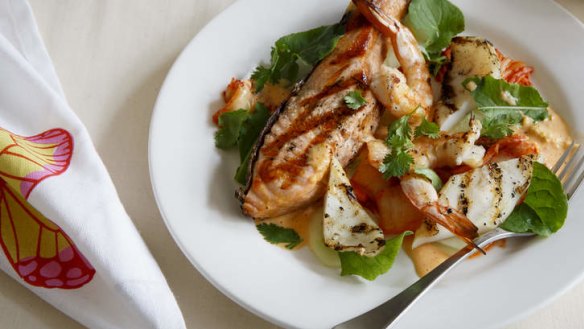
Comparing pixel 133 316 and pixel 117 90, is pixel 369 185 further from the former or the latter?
pixel 117 90

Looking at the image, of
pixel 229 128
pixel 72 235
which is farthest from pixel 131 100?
pixel 72 235

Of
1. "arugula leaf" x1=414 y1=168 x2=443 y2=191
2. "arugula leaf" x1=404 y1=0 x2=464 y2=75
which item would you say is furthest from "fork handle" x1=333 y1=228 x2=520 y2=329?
"arugula leaf" x1=404 y1=0 x2=464 y2=75

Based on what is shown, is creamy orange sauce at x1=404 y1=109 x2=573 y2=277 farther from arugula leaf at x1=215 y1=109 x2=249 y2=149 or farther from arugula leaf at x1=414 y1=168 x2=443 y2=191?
arugula leaf at x1=215 y1=109 x2=249 y2=149

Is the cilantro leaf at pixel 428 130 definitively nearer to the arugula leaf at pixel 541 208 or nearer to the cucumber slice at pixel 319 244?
the arugula leaf at pixel 541 208

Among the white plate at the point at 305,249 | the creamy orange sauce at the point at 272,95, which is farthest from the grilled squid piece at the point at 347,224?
the creamy orange sauce at the point at 272,95

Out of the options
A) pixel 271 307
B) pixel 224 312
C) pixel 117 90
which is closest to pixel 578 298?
pixel 271 307

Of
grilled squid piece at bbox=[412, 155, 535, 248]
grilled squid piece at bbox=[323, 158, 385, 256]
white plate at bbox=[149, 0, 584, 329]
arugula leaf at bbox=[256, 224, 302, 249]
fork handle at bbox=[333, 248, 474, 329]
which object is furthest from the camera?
arugula leaf at bbox=[256, 224, 302, 249]
